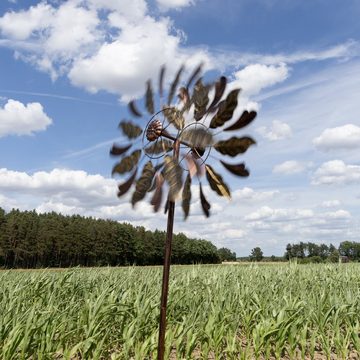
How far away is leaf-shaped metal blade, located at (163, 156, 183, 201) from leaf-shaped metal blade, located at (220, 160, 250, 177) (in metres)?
0.27

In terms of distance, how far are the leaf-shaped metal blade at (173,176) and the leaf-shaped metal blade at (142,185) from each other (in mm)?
184

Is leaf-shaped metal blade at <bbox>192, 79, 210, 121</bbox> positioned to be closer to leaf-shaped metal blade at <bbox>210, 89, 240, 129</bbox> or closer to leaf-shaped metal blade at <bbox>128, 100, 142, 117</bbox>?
leaf-shaped metal blade at <bbox>210, 89, 240, 129</bbox>

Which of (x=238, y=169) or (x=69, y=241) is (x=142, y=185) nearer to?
(x=238, y=169)

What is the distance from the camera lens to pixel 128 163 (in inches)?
89.5

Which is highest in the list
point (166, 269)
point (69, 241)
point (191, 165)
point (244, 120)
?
point (69, 241)

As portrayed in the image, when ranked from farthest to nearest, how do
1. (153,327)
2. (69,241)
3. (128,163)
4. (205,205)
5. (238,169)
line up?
1. (69,241)
2. (153,327)
3. (128,163)
4. (205,205)
5. (238,169)

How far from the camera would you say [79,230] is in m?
74.2

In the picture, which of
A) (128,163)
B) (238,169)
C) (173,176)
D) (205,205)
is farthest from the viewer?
(128,163)

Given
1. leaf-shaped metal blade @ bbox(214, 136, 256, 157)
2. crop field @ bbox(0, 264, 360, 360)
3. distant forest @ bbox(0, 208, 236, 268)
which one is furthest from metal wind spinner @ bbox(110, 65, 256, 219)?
distant forest @ bbox(0, 208, 236, 268)

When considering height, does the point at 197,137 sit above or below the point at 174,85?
below

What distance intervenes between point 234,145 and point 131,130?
25.3 inches

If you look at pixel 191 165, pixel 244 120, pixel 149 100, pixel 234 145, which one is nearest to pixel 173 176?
pixel 191 165

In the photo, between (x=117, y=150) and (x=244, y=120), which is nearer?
(x=244, y=120)

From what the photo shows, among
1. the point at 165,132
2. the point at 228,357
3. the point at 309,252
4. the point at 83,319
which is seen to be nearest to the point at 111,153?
the point at 165,132
